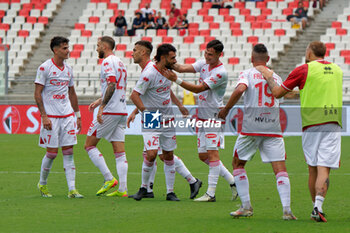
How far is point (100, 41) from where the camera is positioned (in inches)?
392

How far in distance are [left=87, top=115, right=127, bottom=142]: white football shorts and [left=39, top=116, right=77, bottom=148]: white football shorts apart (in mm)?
329

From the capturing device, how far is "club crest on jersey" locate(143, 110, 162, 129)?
924 centimetres

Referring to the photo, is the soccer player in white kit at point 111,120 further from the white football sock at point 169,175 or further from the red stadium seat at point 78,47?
the red stadium seat at point 78,47

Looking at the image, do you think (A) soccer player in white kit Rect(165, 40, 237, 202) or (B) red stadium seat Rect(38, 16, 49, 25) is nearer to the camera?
(A) soccer player in white kit Rect(165, 40, 237, 202)

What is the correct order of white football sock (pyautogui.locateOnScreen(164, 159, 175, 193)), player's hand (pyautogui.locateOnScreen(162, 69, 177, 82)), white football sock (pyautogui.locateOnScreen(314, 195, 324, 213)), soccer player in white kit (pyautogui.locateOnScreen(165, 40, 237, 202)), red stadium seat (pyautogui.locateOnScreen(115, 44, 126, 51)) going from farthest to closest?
1. red stadium seat (pyautogui.locateOnScreen(115, 44, 126, 51))
2. white football sock (pyautogui.locateOnScreen(164, 159, 175, 193))
3. soccer player in white kit (pyautogui.locateOnScreen(165, 40, 237, 202))
4. player's hand (pyautogui.locateOnScreen(162, 69, 177, 82))
5. white football sock (pyautogui.locateOnScreen(314, 195, 324, 213))

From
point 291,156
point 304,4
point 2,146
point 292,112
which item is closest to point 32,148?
point 2,146

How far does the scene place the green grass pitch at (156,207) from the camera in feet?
23.7

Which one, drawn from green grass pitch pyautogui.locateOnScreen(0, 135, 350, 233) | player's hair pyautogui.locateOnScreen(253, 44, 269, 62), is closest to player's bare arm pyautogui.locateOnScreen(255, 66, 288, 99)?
player's hair pyautogui.locateOnScreen(253, 44, 269, 62)

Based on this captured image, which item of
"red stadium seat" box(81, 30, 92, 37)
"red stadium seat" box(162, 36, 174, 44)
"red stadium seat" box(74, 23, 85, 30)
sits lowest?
"red stadium seat" box(162, 36, 174, 44)

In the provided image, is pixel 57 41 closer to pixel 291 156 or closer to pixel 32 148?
pixel 291 156

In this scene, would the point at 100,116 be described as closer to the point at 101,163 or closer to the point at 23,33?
the point at 101,163

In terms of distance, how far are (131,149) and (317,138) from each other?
10.7m

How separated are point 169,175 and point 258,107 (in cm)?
211

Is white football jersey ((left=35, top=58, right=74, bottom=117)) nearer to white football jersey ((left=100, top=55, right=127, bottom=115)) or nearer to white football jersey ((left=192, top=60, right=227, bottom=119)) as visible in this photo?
white football jersey ((left=100, top=55, right=127, bottom=115))
